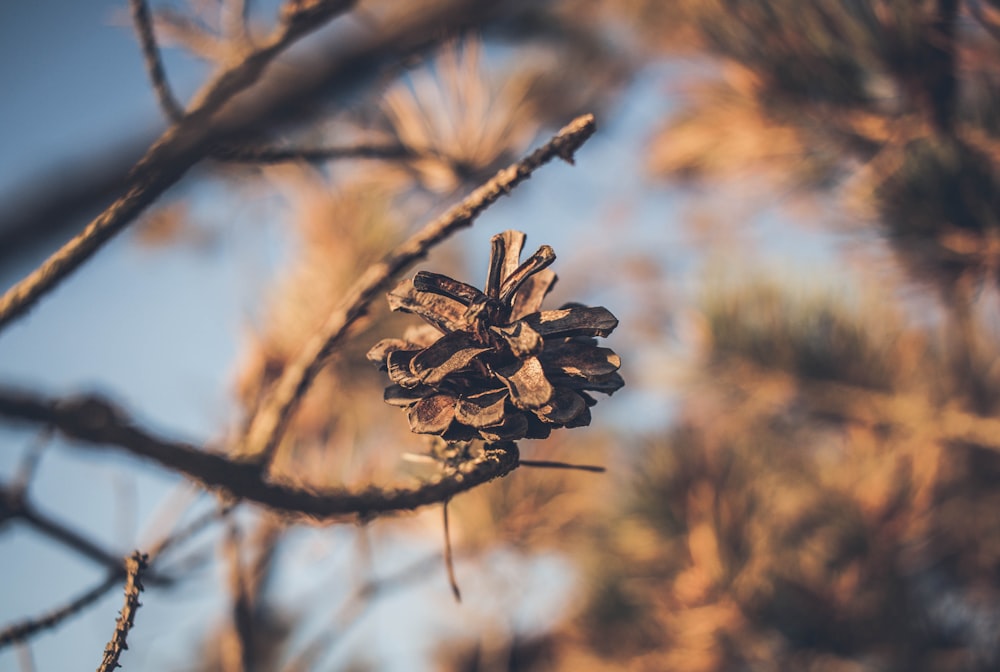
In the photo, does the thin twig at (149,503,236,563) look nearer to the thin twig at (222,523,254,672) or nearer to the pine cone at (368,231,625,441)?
the pine cone at (368,231,625,441)

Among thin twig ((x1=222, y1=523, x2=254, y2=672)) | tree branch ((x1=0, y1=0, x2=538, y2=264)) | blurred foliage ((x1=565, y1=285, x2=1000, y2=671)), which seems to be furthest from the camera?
blurred foliage ((x1=565, y1=285, x2=1000, y2=671))

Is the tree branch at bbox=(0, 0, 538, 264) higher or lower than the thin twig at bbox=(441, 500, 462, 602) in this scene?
higher

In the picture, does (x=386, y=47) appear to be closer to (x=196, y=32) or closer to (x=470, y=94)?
(x=470, y=94)

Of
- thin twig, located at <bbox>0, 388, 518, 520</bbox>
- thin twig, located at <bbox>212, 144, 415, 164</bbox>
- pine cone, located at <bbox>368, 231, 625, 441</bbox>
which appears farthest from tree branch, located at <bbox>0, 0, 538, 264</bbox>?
thin twig, located at <bbox>212, 144, 415, 164</bbox>

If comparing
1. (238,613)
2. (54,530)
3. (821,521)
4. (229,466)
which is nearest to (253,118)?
(229,466)

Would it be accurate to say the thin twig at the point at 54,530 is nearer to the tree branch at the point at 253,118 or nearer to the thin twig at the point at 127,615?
the thin twig at the point at 127,615

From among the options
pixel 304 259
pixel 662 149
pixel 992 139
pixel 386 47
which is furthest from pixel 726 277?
pixel 386 47
